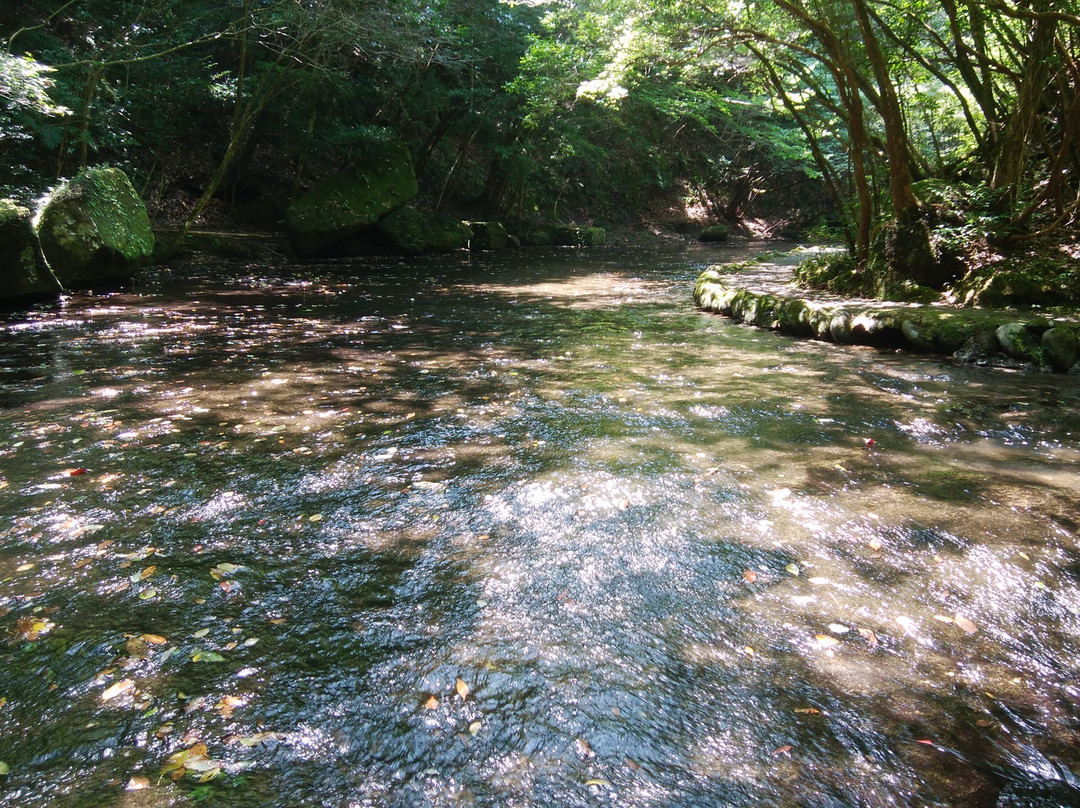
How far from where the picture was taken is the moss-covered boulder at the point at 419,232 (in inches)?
654

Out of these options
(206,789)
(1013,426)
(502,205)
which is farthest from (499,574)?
(502,205)

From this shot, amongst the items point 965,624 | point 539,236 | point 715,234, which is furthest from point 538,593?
point 715,234

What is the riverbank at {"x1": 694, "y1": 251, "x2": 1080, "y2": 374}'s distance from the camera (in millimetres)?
5828

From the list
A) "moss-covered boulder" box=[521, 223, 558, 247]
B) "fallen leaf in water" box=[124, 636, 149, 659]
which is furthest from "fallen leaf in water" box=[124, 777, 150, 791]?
"moss-covered boulder" box=[521, 223, 558, 247]

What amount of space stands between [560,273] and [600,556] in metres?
12.7

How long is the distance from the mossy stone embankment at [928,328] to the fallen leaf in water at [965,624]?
4.62 m

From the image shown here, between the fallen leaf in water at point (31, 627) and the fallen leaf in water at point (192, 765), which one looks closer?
the fallen leaf in water at point (192, 765)

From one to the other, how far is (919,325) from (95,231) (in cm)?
1106

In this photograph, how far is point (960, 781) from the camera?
1.75 m

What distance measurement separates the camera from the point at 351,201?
15211 millimetres

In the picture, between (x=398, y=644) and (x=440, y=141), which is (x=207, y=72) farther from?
(x=398, y=644)

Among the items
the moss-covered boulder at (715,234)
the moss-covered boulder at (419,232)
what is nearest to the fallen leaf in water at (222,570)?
the moss-covered boulder at (419,232)

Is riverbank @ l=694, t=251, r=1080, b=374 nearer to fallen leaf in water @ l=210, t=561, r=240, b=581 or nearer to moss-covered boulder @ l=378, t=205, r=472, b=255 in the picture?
fallen leaf in water @ l=210, t=561, r=240, b=581

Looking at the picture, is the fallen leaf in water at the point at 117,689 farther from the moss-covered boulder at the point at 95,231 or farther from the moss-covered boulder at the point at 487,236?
the moss-covered boulder at the point at 487,236
